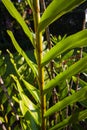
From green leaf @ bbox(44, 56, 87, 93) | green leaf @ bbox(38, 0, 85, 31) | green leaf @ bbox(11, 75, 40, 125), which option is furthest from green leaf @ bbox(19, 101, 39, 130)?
green leaf @ bbox(38, 0, 85, 31)

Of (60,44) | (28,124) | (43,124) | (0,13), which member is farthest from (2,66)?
(0,13)

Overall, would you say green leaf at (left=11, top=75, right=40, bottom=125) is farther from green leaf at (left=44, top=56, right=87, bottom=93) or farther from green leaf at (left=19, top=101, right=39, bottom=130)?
green leaf at (left=44, top=56, right=87, bottom=93)

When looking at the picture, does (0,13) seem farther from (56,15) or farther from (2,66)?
(56,15)

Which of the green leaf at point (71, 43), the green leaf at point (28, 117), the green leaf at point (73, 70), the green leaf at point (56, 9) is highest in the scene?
the green leaf at point (56, 9)

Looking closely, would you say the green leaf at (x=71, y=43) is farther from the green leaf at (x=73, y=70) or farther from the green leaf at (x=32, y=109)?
the green leaf at (x=32, y=109)

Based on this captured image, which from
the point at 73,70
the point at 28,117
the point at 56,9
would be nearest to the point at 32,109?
the point at 28,117

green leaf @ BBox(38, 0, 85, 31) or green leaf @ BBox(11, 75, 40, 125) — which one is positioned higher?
green leaf @ BBox(38, 0, 85, 31)

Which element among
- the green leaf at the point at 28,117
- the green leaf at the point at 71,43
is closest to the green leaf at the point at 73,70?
the green leaf at the point at 71,43

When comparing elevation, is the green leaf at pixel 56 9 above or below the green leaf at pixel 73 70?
above

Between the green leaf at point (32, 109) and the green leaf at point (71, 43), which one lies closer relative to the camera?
the green leaf at point (71, 43)
